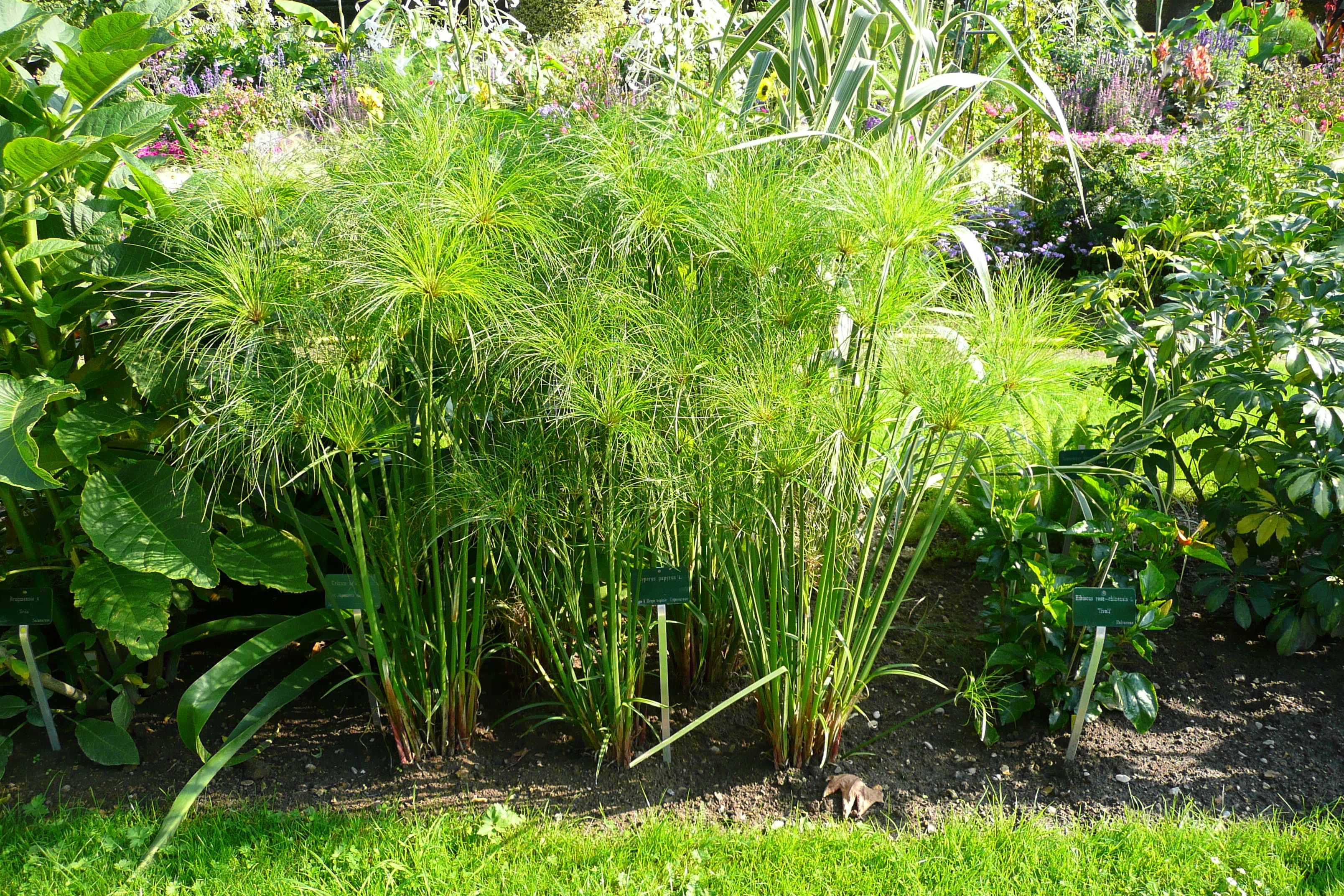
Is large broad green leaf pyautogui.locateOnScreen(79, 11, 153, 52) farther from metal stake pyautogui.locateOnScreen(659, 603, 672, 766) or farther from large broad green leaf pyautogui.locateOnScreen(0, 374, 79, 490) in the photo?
metal stake pyautogui.locateOnScreen(659, 603, 672, 766)

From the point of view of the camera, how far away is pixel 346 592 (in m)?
2.11

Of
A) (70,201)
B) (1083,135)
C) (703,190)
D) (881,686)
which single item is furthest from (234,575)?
(1083,135)

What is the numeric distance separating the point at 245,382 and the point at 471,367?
42 cm

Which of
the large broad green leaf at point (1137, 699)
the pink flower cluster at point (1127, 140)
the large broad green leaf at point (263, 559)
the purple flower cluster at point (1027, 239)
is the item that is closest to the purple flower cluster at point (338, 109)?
the large broad green leaf at point (263, 559)

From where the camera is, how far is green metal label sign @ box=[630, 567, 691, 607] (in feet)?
6.66

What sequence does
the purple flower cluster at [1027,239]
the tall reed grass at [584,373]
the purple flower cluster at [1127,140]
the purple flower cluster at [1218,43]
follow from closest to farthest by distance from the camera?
the tall reed grass at [584,373]
the purple flower cluster at [1027,239]
the purple flower cluster at [1127,140]
the purple flower cluster at [1218,43]

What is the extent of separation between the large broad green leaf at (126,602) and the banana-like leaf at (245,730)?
0.64 feet

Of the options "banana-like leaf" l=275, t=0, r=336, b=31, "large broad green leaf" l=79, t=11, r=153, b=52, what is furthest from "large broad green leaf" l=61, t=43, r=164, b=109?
"banana-like leaf" l=275, t=0, r=336, b=31

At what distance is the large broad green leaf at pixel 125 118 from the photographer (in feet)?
7.38

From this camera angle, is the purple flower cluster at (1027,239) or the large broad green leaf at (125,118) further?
the purple flower cluster at (1027,239)

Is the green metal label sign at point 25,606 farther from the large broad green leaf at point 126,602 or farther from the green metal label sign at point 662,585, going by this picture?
the green metal label sign at point 662,585

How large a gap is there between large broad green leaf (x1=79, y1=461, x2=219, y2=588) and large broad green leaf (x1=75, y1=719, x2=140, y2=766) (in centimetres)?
52

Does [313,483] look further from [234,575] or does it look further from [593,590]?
[593,590]

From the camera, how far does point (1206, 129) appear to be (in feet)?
20.9
